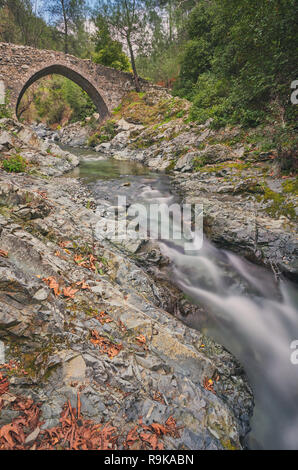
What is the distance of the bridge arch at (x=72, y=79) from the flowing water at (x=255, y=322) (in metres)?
20.3

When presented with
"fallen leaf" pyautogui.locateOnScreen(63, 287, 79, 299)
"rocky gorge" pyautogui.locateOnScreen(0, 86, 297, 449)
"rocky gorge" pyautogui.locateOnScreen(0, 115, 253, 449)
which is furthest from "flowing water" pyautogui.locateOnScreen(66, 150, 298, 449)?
"fallen leaf" pyautogui.locateOnScreen(63, 287, 79, 299)

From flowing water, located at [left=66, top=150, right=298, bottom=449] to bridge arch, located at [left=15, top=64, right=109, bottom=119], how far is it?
66.8 feet

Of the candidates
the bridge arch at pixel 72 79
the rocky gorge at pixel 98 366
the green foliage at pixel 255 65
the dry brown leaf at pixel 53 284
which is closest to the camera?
the rocky gorge at pixel 98 366

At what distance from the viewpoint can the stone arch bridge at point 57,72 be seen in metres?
16.0

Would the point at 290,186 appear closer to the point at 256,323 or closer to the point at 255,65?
the point at 256,323

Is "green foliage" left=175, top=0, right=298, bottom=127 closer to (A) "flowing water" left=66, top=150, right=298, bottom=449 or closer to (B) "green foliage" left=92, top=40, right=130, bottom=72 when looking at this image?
(A) "flowing water" left=66, top=150, right=298, bottom=449

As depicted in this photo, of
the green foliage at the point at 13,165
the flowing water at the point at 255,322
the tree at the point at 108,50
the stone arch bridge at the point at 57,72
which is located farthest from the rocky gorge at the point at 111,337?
the tree at the point at 108,50

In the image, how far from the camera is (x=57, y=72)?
1962 centimetres

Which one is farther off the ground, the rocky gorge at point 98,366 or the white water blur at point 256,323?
the rocky gorge at point 98,366

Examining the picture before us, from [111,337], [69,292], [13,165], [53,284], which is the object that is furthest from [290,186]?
[13,165]

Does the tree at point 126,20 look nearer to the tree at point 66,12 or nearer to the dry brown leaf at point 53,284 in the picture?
the tree at point 66,12

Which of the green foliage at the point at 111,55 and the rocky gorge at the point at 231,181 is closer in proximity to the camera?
the rocky gorge at the point at 231,181

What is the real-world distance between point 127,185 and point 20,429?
25.5 feet

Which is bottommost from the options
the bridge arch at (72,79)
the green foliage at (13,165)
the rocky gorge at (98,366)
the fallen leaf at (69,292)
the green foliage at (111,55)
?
the rocky gorge at (98,366)
